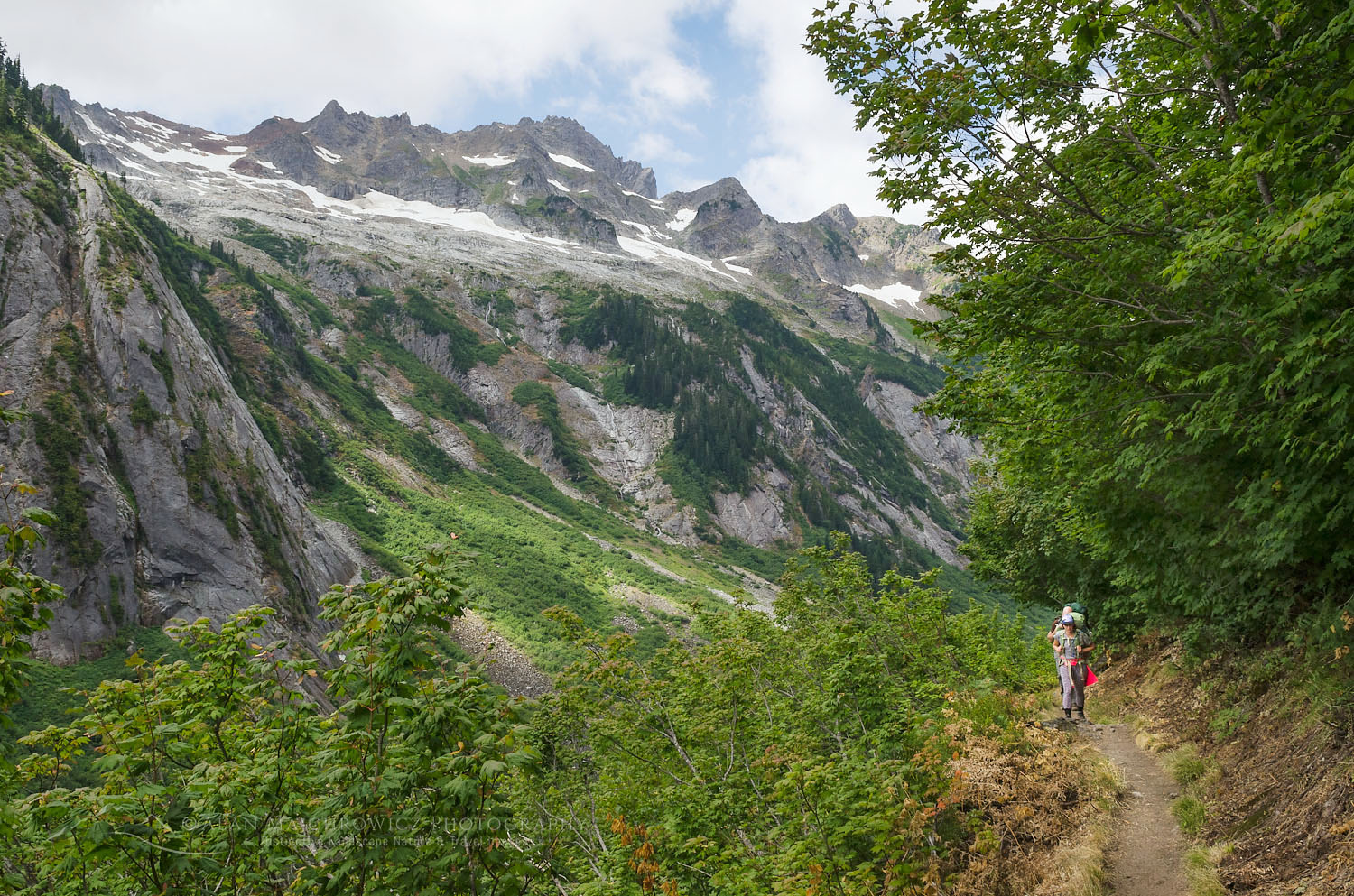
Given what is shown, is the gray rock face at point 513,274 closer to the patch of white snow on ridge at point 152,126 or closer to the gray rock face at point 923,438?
the gray rock face at point 923,438

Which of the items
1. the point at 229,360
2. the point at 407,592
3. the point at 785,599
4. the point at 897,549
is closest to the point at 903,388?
the point at 897,549

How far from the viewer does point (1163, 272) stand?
5.33 meters

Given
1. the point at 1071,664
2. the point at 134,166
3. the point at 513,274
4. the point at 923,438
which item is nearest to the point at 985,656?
the point at 1071,664

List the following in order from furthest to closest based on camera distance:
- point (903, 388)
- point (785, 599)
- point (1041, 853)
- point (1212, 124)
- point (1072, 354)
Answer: point (903, 388)
point (785, 599)
point (1072, 354)
point (1212, 124)
point (1041, 853)

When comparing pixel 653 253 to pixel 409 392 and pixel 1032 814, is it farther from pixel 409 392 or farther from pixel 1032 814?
pixel 1032 814

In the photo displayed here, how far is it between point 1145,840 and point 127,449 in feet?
131

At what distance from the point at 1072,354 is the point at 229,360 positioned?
2536 inches

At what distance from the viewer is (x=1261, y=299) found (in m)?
5.79

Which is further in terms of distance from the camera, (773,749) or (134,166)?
(134,166)

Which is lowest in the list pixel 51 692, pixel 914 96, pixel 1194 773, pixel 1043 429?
pixel 51 692

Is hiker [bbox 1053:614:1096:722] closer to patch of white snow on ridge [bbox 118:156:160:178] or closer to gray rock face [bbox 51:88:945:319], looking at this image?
gray rock face [bbox 51:88:945:319]

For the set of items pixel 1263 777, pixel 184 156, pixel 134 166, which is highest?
pixel 184 156

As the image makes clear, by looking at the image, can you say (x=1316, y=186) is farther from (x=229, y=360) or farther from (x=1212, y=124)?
(x=229, y=360)

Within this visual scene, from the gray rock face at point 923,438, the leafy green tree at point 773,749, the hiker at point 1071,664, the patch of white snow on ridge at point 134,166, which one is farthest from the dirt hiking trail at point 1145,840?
the patch of white snow on ridge at point 134,166
